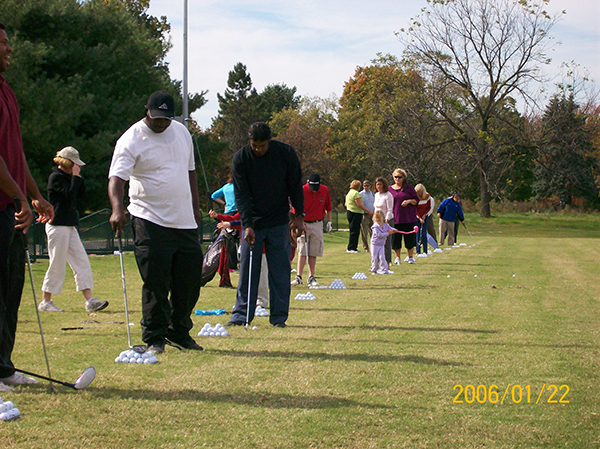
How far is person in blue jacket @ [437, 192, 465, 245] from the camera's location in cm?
2402

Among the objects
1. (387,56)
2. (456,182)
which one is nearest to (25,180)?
(387,56)

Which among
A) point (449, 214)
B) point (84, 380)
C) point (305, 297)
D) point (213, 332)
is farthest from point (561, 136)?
point (84, 380)

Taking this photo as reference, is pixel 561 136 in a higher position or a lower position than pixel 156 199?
higher

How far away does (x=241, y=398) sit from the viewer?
4633mm

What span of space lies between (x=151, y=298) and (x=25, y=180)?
5.01 ft

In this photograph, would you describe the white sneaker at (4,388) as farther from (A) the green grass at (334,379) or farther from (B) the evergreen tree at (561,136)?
(B) the evergreen tree at (561,136)

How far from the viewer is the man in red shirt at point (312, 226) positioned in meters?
12.3

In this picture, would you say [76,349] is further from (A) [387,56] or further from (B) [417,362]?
(A) [387,56]

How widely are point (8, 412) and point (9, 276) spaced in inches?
41.4

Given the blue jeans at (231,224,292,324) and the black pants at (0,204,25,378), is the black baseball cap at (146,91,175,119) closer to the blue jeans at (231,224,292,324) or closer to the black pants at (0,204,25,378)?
the black pants at (0,204,25,378)

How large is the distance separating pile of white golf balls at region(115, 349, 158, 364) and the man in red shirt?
21.3 feet

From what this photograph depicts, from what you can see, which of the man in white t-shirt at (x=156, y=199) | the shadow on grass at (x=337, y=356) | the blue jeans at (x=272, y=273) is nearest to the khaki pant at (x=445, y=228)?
the blue jeans at (x=272, y=273)

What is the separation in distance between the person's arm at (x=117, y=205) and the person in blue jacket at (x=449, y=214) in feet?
61.5

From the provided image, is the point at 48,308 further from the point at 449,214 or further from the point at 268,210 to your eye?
the point at 449,214
